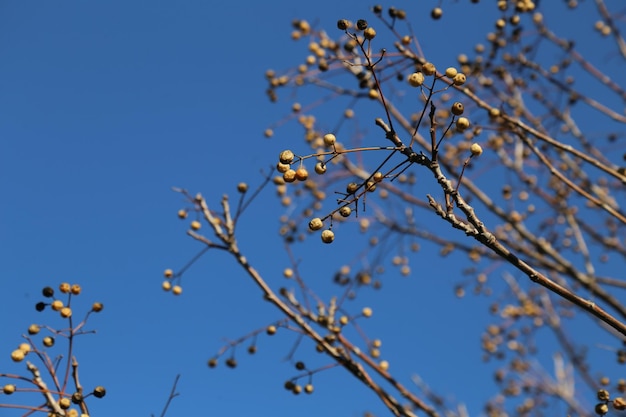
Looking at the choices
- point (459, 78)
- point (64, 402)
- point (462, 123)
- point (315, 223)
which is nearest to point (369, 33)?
point (459, 78)

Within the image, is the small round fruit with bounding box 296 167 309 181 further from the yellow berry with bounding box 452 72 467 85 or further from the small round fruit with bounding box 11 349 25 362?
the small round fruit with bounding box 11 349 25 362

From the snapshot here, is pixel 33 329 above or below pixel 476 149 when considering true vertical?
above

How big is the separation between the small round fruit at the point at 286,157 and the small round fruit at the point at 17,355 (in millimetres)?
1861

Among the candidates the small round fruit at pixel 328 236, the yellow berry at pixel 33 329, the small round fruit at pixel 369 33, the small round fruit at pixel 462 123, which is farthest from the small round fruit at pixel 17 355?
the small round fruit at pixel 462 123

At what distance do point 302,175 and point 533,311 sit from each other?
6.17m

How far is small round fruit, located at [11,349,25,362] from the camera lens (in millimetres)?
2896

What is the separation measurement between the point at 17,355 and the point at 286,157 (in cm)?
190

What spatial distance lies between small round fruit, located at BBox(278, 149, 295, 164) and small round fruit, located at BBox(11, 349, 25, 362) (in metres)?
1.86

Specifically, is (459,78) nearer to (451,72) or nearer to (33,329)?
(451,72)

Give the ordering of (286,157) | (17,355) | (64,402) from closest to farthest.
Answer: (286,157), (64,402), (17,355)

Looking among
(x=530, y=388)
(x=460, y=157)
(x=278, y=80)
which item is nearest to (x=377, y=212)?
(x=460, y=157)

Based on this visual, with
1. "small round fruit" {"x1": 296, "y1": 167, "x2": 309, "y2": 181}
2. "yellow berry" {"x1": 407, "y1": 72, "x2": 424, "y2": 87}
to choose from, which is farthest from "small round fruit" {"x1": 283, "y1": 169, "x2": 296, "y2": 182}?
"yellow berry" {"x1": 407, "y1": 72, "x2": 424, "y2": 87}

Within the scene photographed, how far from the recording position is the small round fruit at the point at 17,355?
2.90 m

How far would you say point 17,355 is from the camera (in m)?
2.90
